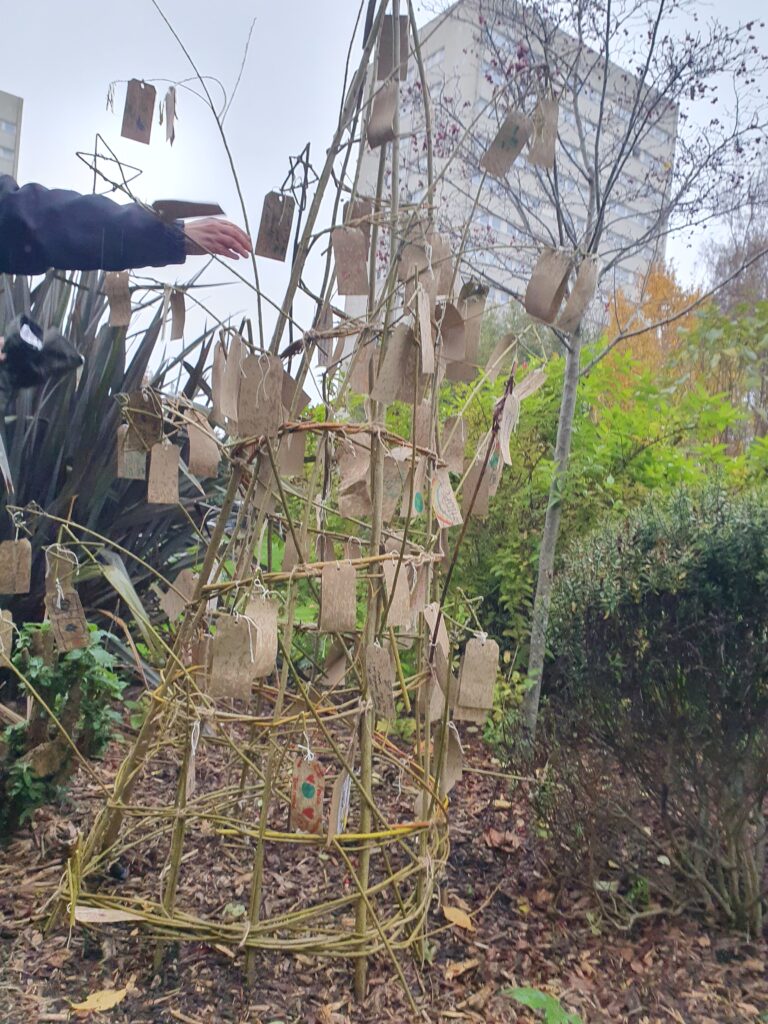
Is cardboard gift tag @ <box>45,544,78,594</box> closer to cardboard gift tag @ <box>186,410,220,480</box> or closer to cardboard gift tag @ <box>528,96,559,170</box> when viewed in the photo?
cardboard gift tag @ <box>186,410,220,480</box>

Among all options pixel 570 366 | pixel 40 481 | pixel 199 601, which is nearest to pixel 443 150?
pixel 570 366

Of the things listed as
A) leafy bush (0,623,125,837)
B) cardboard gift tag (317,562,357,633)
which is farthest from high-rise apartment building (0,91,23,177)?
cardboard gift tag (317,562,357,633)

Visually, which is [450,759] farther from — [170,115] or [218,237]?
[170,115]

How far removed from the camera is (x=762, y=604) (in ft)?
6.08

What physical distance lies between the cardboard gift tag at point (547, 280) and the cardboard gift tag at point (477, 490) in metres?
0.34

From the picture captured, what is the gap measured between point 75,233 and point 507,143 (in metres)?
1.02

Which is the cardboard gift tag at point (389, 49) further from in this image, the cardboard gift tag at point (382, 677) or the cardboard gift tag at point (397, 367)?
the cardboard gift tag at point (382, 677)

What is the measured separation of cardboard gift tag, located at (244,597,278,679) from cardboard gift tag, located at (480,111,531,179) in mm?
844

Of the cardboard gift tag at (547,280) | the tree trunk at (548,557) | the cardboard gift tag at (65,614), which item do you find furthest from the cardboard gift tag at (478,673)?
the tree trunk at (548,557)

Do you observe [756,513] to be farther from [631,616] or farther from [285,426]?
[285,426]

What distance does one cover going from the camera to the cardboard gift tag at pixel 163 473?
1532mm

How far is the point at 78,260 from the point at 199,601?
0.93 m

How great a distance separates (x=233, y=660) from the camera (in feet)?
3.95

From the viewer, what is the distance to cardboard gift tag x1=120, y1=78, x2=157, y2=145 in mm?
1559
